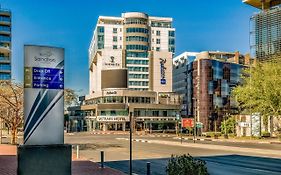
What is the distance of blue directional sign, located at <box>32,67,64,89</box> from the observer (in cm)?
1455

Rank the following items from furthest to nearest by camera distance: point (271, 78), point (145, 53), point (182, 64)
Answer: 1. point (182, 64)
2. point (145, 53)
3. point (271, 78)

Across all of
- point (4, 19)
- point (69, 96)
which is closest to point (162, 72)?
point (4, 19)

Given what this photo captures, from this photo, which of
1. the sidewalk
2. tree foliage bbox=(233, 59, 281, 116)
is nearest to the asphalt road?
the sidewalk

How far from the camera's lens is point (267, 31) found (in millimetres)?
101000

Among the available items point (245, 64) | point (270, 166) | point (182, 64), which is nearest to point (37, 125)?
point (270, 166)

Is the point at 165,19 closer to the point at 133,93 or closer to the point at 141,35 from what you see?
the point at 141,35

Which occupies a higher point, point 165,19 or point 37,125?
point 165,19

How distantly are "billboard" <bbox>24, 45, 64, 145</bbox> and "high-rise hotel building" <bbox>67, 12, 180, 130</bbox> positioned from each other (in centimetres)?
9110

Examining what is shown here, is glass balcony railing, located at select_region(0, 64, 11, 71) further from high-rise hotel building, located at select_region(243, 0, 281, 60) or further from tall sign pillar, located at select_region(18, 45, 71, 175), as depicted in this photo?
tall sign pillar, located at select_region(18, 45, 71, 175)

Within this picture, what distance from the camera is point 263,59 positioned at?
331 ft

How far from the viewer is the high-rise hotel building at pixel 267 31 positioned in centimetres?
9819

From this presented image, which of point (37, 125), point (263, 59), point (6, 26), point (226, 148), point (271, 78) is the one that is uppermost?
point (6, 26)

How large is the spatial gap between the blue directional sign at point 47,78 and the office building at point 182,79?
138 metres

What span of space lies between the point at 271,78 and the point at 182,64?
13089 cm
